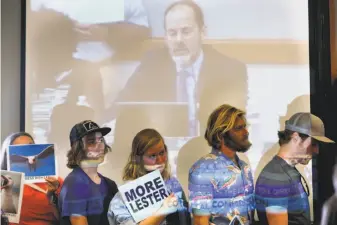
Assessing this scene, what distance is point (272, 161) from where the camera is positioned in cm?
187

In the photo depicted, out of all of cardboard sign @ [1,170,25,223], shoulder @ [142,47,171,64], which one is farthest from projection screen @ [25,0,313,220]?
cardboard sign @ [1,170,25,223]

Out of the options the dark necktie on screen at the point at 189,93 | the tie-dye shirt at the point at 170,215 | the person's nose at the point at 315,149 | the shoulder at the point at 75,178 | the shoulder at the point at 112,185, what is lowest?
the tie-dye shirt at the point at 170,215

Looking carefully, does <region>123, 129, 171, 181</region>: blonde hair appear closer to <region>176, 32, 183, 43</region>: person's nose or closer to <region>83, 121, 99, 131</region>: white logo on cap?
<region>83, 121, 99, 131</region>: white logo on cap

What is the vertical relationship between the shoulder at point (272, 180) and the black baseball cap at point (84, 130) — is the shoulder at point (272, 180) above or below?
below

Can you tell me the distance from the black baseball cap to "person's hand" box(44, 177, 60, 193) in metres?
0.17

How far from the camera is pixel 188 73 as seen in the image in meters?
1.89

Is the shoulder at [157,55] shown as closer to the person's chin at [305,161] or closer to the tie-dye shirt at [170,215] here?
the tie-dye shirt at [170,215]

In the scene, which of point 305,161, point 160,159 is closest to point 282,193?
point 305,161

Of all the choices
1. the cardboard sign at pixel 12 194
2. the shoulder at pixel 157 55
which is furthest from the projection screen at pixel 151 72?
the cardboard sign at pixel 12 194

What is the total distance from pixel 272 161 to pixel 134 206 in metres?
0.61

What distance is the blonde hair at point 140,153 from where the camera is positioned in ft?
6.00

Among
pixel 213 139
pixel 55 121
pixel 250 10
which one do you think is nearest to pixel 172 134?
pixel 213 139

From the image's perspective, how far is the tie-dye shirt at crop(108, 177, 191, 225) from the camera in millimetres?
1810

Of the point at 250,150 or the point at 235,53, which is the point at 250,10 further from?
the point at 250,150
